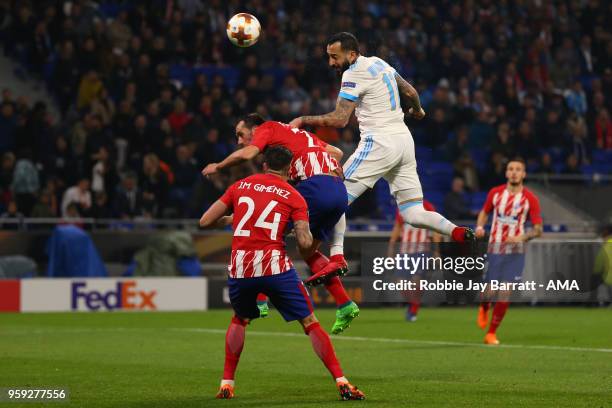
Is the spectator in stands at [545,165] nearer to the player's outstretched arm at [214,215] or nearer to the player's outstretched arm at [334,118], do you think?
the player's outstretched arm at [334,118]

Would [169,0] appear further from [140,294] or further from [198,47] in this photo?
[140,294]

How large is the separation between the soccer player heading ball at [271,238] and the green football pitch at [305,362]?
0.56m

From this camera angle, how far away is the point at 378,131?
36.7 feet

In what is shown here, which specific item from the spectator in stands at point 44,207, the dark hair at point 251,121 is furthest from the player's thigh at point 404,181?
the spectator in stands at point 44,207

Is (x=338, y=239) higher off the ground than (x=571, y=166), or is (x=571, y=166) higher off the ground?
(x=571, y=166)

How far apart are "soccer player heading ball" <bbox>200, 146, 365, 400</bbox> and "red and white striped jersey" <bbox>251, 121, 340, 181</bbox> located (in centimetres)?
111

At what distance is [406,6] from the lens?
2917 cm

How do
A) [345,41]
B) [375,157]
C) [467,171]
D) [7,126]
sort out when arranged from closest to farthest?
[345,41]
[375,157]
[7,126]
[467,171]

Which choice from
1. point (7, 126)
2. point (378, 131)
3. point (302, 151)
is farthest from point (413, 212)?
point (7, 126)

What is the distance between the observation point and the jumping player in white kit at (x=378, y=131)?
424 inches

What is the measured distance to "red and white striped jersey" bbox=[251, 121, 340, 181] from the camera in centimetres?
999

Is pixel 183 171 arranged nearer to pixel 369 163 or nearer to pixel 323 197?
pixel 369 163

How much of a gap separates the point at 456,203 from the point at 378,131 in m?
13.1

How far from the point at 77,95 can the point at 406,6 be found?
30.1 ft
